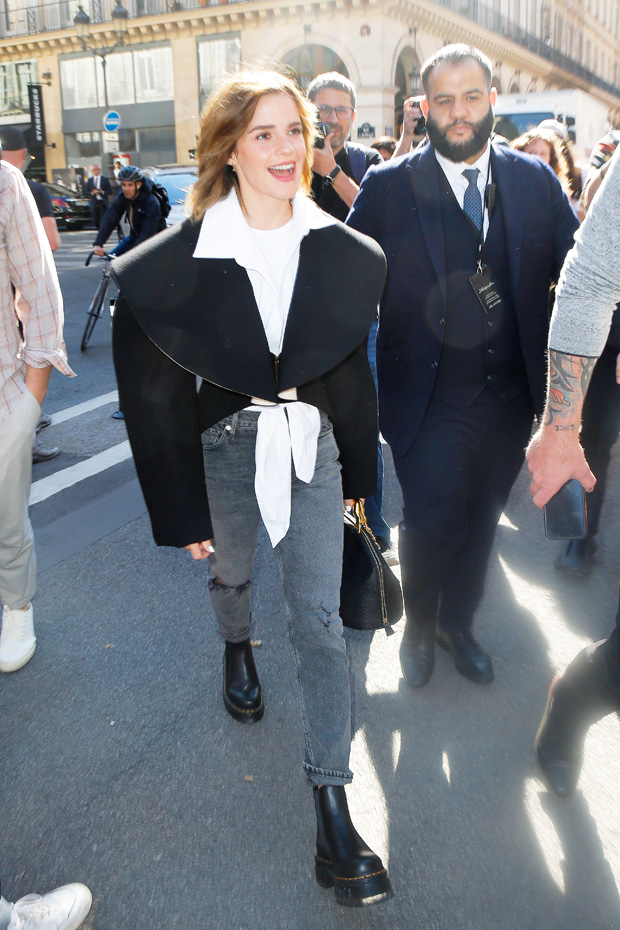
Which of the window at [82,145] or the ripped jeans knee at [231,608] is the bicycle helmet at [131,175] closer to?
the ripped jeans knee at [231,608]

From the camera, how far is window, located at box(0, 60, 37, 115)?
40.3 m

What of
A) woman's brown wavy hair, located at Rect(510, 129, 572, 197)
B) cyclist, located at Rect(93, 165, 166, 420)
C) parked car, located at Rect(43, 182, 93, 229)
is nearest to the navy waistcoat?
woman's brown wavy hair, located at Rect(510, 129, 572, 197)

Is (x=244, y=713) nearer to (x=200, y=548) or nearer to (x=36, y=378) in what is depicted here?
(x=200, y=548)

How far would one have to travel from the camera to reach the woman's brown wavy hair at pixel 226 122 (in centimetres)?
215

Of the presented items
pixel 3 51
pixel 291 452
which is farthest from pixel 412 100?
pixel 3 51

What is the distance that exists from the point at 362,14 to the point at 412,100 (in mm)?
29103

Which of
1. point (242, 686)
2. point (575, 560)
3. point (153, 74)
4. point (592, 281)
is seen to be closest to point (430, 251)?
point (592, 281)

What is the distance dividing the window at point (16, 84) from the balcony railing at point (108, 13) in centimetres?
153

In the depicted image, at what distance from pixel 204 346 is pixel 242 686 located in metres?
1.34

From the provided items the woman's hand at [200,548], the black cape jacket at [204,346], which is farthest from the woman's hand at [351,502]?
the woman's hand at [200,548]

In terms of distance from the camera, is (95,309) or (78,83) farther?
(78,83)

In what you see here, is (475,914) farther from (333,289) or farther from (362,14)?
(362,14)

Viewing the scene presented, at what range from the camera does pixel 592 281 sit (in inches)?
71.6

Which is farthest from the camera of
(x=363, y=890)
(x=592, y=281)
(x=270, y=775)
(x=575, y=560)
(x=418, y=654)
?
(x=575, y=560)
